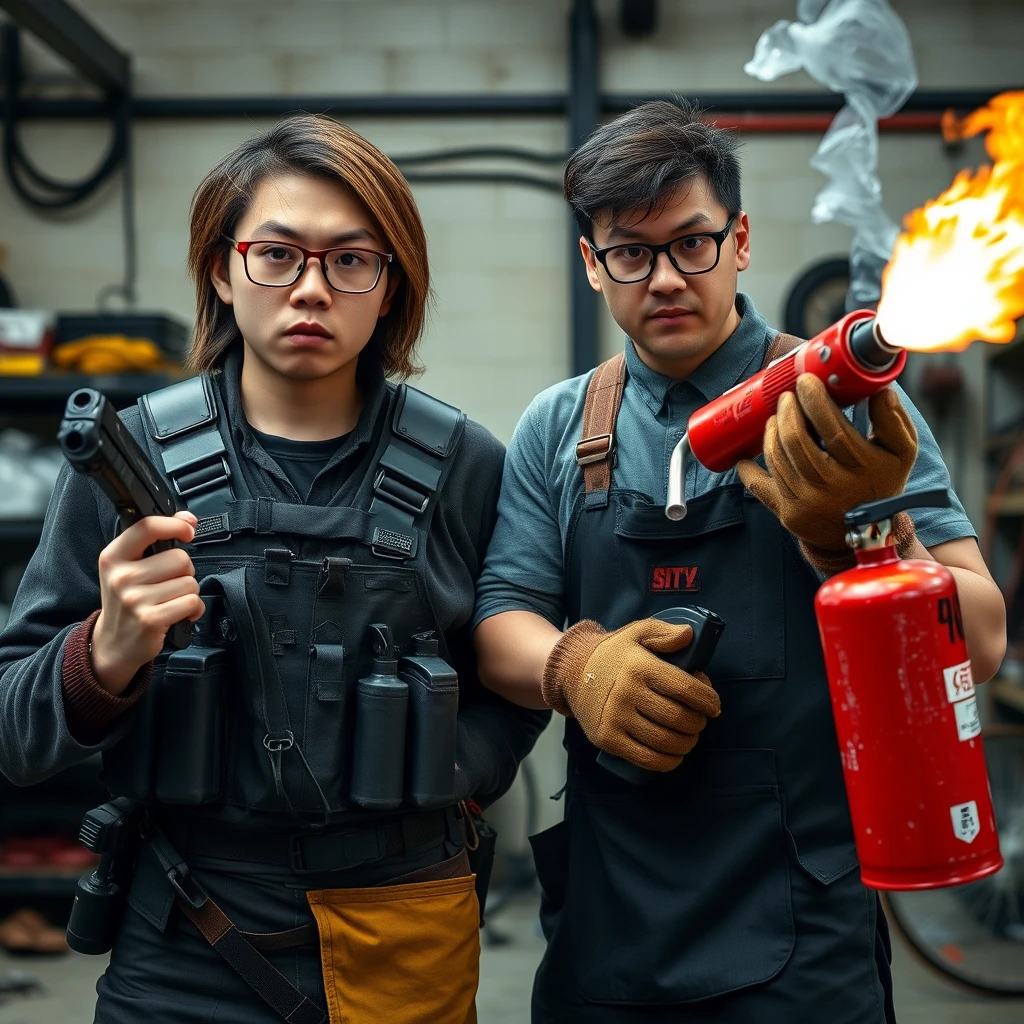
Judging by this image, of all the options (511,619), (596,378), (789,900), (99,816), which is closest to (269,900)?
(99,816)

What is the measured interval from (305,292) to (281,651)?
41 cm

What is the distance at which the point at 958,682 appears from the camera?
1034mm

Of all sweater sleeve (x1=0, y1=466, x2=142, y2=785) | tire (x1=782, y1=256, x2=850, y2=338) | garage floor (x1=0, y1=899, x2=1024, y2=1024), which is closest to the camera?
sweater sleeve (x1=0, y1=466, x2=142, y2=785)

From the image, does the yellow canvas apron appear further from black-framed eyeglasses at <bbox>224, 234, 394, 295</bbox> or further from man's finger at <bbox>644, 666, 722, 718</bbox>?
black-framed eyeglasses at <bbox>224, 234, 394, 295</bbox>

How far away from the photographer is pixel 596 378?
1501mm

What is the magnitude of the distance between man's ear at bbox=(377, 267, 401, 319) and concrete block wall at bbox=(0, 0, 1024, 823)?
2958mm

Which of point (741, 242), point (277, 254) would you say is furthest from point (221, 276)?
point (741, 242)

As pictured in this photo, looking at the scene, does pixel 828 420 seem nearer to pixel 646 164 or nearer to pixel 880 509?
pixel 880 509

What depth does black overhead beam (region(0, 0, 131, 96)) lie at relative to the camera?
11.7 feet

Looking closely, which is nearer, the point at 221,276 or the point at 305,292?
the point at 305,292

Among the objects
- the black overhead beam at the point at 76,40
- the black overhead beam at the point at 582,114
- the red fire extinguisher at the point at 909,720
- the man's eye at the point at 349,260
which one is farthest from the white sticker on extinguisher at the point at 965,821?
the black overhead beam at the point at 76,40

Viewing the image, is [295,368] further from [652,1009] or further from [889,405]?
[652,1009]

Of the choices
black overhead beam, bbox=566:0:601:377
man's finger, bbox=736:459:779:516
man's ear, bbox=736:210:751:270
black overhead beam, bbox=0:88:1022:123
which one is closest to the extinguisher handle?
man's finger, bbox=736:459:779:516

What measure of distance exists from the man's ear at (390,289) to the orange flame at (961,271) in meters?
0.62
